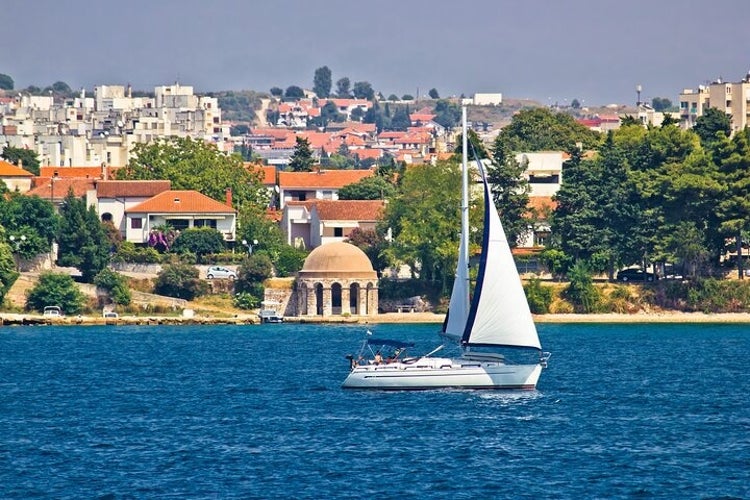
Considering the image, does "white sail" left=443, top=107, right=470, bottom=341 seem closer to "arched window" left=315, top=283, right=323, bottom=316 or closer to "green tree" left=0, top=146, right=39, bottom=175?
"arched window" left=315, top=283, right=323, bottom=316

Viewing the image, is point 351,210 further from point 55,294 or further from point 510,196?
point 55,294

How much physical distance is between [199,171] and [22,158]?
3284 centimetres

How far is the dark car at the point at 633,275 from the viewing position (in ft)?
334

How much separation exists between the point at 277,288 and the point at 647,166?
22.1m

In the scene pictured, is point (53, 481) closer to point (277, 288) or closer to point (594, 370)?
point (594, 370)

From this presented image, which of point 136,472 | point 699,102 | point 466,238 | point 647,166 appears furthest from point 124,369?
point 699,102

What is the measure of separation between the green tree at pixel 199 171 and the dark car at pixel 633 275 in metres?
27.7

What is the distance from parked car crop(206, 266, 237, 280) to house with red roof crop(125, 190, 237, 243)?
7.22m

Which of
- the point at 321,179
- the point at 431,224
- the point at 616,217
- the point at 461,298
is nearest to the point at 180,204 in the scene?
the point at 431,224

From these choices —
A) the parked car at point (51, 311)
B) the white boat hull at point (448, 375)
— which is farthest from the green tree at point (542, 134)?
the white boat hull at point (448, 375)

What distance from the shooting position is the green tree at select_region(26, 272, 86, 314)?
97.0m

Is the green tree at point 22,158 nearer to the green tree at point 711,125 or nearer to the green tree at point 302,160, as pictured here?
the green tree at point 302,160

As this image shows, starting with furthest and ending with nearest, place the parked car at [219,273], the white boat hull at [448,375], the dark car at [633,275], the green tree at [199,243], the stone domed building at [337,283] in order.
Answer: the green tree at [199,243] < the dark car at [633,275] < the parked car at [219,273] < the stone domed building at [337,283] < the white boat hull at [448,375]

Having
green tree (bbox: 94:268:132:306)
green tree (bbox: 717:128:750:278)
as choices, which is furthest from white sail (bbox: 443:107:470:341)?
green tree (bbox: 94:268:132:306)
